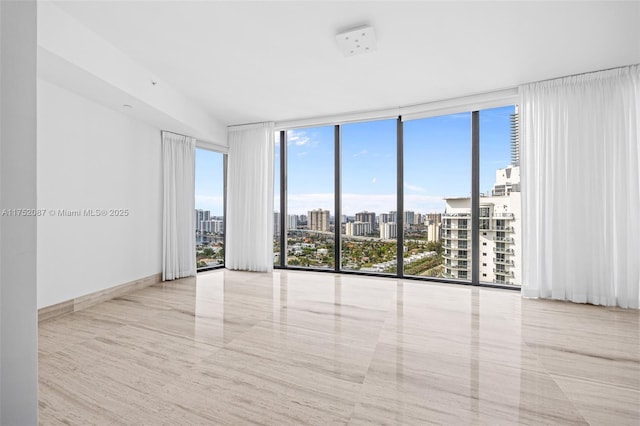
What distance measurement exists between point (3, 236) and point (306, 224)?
4.45 m

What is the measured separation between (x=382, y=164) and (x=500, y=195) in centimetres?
153

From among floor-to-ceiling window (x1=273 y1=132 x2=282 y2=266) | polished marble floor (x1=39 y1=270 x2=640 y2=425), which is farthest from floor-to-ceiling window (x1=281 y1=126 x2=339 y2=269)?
polished marble floor (x1=39 y1=270 x2=640 y2=425)

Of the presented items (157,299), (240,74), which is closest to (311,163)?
(240,74)

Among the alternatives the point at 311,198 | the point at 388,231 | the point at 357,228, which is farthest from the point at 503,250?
the point at 311,198

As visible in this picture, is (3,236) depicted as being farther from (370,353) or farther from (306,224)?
(306,224)

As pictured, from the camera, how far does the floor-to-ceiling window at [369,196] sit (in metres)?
4.24

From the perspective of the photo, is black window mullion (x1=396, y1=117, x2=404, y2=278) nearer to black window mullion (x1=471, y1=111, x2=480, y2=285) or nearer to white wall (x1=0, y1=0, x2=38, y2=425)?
black window mullion (x1=471, y1=111, x2=480, y2=285)

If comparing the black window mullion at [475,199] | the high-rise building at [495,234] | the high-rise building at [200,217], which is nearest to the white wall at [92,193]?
the high-rise building at [200,217]

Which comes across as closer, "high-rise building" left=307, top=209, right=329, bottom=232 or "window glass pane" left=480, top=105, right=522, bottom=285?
"window glass pane" left=480, top=105, right=522, bottom=285

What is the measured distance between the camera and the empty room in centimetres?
151

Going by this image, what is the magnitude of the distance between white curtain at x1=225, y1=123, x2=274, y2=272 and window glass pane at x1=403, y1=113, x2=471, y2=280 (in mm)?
2034

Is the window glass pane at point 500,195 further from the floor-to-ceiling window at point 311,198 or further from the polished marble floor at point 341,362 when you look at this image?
the floor-to-ceiling window at point 311,198

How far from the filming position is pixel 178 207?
4184 mm

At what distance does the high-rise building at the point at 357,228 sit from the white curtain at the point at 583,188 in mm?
1904
